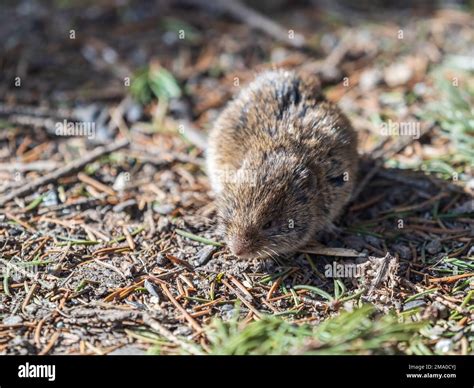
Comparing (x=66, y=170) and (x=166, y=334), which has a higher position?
(x=66, y=170)

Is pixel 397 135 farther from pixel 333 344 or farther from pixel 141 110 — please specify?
pixel 333 344

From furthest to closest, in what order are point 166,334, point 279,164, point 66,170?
point 66,170 → point 279,164 → point 166,334

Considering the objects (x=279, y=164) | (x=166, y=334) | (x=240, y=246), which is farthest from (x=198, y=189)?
(x=166, y=334)

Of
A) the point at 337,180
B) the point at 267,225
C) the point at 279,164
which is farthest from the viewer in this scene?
the point at 337,180

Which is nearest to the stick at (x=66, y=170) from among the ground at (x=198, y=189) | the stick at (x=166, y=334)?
the ground at (x=198, y=189)

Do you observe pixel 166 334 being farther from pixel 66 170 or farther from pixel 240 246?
pixel 66 170
